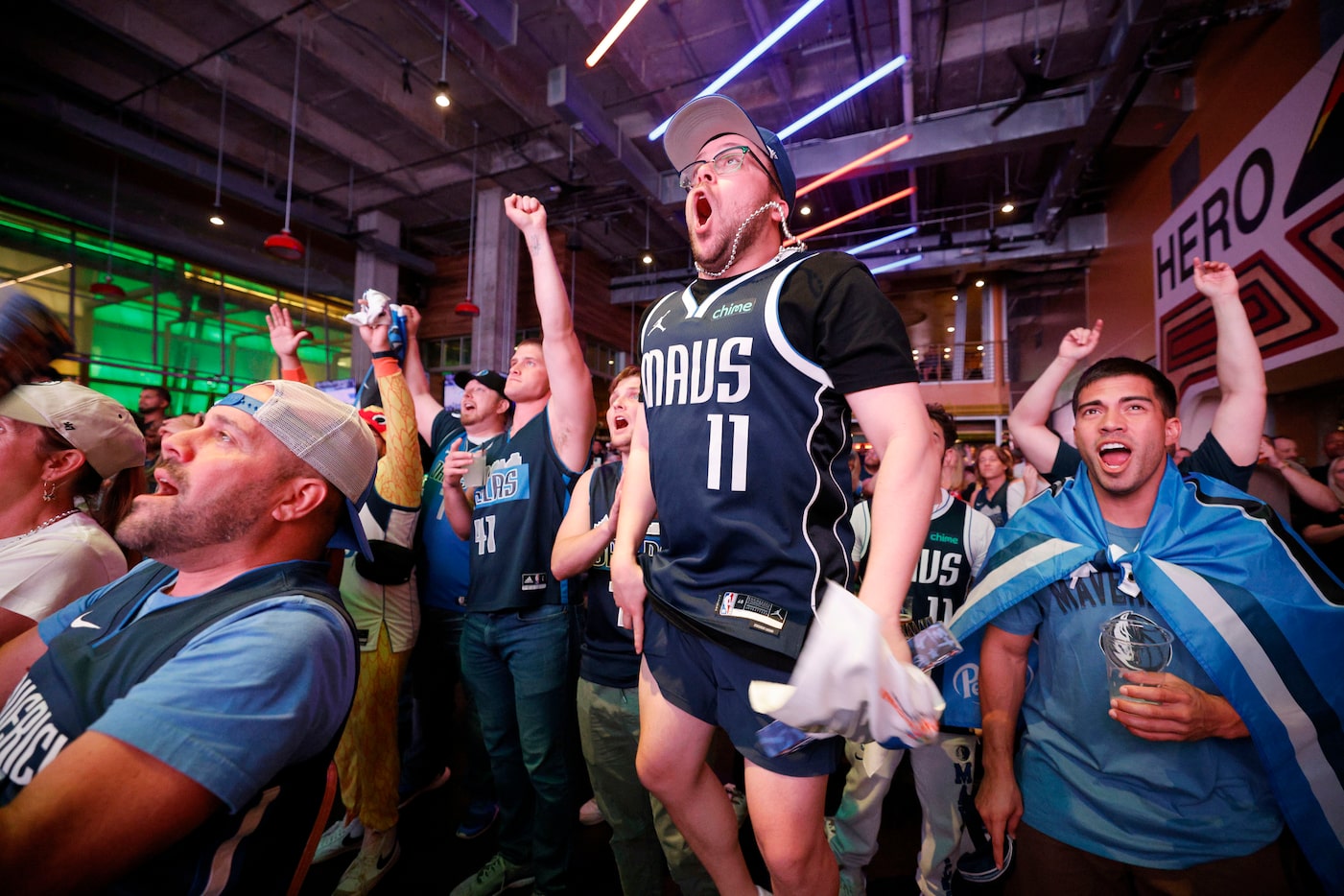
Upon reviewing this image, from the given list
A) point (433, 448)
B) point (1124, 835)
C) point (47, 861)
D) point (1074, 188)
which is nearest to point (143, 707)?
point (47, 861)

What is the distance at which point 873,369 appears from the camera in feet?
3.69

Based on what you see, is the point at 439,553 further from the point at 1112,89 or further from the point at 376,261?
the point at 376,261

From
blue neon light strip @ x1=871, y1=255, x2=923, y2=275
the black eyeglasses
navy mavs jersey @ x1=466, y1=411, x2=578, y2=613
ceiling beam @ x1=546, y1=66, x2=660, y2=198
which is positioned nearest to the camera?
the black eyeglasses

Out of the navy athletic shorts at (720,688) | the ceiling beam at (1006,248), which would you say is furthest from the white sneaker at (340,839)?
the ceiling beam at (1006,248)

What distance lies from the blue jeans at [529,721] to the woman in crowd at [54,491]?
3.79 ft

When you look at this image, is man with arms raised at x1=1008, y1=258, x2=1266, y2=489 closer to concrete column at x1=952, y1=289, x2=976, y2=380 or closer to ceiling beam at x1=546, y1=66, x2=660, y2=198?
ceiling beam at x1=546, y1=66, x2=660, y2=198

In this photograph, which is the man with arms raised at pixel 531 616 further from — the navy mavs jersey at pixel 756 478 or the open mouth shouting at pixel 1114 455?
the open mouth shouting at pixel 1114 455

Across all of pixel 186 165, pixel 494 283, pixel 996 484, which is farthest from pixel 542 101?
pixel 996 484

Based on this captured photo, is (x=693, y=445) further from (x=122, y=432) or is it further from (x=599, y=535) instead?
(x=122, y=432)

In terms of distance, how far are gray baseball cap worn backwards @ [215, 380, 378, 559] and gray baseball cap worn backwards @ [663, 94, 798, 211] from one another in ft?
3.36

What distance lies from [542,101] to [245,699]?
8967mm

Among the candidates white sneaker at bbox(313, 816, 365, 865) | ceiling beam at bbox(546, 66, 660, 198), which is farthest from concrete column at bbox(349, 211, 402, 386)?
white sneaker at bbox(313, 816, 365, 865)

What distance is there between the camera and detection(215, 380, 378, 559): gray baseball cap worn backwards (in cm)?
133

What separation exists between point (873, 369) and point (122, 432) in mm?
2220
